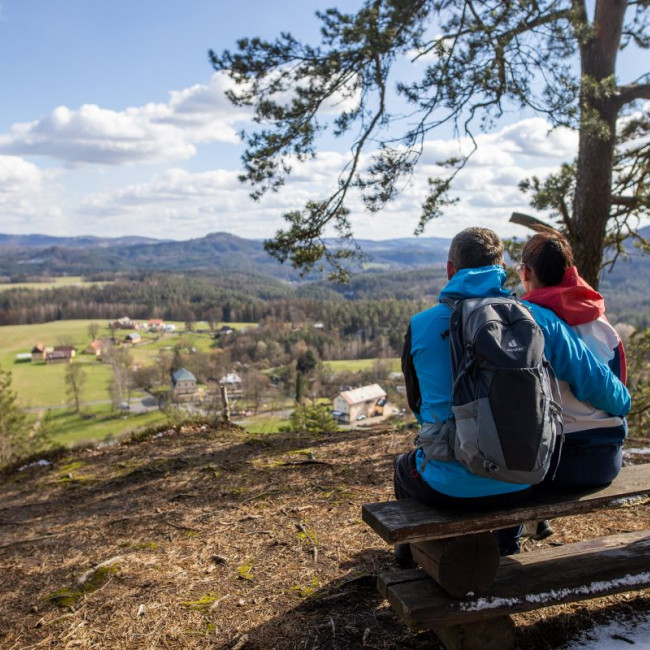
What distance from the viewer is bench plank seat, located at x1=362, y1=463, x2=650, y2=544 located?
209 centimetres

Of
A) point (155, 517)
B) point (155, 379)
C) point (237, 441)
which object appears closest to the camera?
point (155, 517)

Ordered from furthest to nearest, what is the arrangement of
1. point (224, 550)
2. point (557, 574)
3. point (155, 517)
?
point (155, 517)
point (224, 550)
point (557, 574)

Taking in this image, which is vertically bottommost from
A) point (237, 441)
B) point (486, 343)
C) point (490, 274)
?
point (237, 441)

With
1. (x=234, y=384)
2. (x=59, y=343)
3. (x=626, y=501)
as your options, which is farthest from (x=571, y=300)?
(x=59, y=343)

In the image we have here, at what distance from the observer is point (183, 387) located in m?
42.5

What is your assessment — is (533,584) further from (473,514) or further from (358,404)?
(358,404)

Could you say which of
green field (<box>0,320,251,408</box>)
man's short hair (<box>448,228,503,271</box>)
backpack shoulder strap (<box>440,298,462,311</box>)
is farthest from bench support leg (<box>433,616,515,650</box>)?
green field (<box>0,320,251,408</box>)

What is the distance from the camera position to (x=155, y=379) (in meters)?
50.0

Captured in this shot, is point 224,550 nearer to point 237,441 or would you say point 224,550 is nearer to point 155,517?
point 155,517

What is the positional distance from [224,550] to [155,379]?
48749mm

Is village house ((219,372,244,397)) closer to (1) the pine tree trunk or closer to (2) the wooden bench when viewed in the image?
(1) the pine tree trunk

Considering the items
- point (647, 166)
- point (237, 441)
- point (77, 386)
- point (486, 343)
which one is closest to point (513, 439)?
point (486, 343)

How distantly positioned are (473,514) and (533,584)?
20.2 inches

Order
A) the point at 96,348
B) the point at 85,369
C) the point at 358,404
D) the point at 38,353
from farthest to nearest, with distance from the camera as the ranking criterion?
1. the point at 96,348
2. the point at 38,353
3. the point at 85,369
4. the point at 358,404
